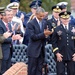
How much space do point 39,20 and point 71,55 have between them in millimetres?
1068

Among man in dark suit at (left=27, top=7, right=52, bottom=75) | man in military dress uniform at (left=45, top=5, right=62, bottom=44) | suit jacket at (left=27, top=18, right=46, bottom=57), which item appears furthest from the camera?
man in military dress uniform at (left=45, top=5, right=62, bottom=44)

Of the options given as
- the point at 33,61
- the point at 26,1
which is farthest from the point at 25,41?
the point at 26,1

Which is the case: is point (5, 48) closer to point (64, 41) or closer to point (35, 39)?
point (35, 39)

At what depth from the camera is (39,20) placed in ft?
23.2

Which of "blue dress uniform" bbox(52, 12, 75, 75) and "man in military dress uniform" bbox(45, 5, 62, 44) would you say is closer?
"blue dress uniform" bbox(52, 12, 75, 75)

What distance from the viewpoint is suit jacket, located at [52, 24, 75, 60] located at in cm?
730

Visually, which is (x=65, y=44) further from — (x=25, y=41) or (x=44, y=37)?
(x=25, y=41)

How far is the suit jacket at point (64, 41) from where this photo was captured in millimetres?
7301

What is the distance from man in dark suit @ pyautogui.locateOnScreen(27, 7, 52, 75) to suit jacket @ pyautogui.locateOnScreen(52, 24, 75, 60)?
0.27m

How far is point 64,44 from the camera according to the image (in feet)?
24.1

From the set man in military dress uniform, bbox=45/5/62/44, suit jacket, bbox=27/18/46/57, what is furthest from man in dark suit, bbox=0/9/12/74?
man in military dress uniform, bbox=45/5/62/44

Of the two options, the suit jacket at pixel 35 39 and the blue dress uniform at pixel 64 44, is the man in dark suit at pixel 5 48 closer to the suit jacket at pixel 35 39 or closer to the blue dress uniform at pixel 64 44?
the suit jacket at pixel 35 39

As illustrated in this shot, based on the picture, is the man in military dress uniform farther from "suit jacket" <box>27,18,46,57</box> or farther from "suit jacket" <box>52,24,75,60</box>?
"suit jacket" <box>27,18,46,57</box>

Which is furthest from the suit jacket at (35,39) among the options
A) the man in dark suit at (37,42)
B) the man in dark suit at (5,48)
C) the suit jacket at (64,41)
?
the man in dark suit at (5,48)
